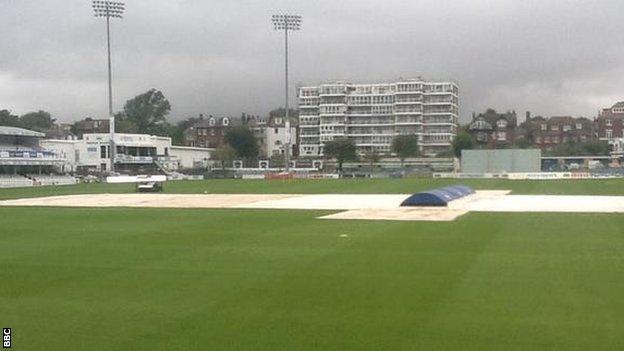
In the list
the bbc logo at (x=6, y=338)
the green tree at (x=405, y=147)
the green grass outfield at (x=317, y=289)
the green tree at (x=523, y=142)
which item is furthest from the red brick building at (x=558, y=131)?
the bbc logo at (x=6, y=338)

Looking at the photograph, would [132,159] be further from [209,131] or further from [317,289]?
[317,289]

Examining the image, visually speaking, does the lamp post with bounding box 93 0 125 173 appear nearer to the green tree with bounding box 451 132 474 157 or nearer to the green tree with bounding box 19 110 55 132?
the green tree with bounding box 451 132 474 157

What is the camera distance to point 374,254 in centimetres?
1772

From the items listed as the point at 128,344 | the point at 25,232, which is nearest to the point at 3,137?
the point at 25,232

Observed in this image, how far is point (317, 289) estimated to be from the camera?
1311 cm

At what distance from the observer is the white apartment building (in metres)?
166

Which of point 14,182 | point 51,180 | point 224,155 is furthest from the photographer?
point 224,155

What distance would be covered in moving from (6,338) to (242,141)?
13721cm

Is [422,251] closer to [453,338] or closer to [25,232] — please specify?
[453,338]

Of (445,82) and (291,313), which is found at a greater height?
(445,82)

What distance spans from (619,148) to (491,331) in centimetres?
15067

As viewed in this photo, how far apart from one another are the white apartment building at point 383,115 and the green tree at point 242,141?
2337 centimetres

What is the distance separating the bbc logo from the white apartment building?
498 ft

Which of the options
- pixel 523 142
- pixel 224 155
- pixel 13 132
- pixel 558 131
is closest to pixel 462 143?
pixel 224 155
